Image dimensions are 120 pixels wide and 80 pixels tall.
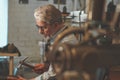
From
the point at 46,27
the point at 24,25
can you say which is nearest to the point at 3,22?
the point at 24,25

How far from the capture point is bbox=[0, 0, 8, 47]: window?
5.17m

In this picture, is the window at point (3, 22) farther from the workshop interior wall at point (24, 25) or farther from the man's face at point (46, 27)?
the man's face at point (46, 27)

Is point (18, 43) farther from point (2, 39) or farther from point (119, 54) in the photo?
point (119, 54)

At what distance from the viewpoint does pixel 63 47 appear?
371 mm

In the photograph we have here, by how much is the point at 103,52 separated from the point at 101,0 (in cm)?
8

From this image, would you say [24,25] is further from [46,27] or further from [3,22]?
[46,27]

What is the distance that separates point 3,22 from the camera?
17.3 ft

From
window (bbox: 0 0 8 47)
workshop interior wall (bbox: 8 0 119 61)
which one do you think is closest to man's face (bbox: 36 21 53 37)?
window (bbox: 0 0 8 47)

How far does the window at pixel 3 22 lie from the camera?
517 centimetres

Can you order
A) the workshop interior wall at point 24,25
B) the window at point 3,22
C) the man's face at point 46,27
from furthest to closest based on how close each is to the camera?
the workshop interior wall at point 24,25, the window at point 3,22, the man's face at point 46,27

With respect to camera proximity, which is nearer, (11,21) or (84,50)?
(84,50)

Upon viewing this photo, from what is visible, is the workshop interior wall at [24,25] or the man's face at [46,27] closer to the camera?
the man's face at [46,27]

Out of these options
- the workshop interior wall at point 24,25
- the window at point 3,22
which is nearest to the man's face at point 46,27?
the window at point 3,22

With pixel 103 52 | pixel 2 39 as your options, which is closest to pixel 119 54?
pixel 103 52
